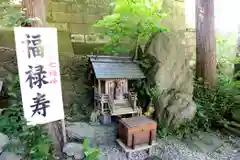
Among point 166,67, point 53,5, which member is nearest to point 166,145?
point 166,67

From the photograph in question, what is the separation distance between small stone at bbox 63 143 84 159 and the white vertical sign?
24.0 inches

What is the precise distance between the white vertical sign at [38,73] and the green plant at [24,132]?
0.75ft

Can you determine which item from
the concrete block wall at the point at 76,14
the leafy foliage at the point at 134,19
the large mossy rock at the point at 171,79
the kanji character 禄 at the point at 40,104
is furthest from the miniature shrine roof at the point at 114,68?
the concrete block wall at the point at 76,14

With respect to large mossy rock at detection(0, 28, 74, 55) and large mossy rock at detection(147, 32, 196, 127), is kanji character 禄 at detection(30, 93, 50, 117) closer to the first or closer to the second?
large mossy rock at detection(147, 32, 196, 127)

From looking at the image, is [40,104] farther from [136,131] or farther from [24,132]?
[136,131]

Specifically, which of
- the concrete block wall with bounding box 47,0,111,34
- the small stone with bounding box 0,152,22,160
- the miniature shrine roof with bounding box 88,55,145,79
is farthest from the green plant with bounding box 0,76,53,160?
the concrete block wall with bounding box 47,0,111,34

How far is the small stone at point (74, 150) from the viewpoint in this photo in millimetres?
3633

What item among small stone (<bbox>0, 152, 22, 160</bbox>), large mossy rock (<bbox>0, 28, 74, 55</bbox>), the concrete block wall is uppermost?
the concrete block wall

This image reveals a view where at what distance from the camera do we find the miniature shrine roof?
420 centimetres

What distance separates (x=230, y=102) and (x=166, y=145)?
2.61 meters

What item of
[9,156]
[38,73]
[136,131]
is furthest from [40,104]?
[136,131]

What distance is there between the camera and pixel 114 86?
447 centimetres

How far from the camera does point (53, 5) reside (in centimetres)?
694

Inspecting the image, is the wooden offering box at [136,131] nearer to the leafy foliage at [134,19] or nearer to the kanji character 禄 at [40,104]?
the kanji character 禄 at [40,104]
